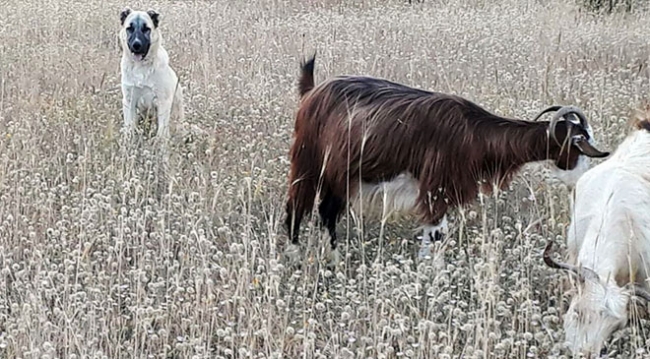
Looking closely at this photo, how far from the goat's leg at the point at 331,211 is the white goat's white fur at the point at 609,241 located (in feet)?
4.77

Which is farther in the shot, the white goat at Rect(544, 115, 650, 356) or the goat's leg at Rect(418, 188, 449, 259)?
the goat's leg at Rect(418, 188, 449, 259)

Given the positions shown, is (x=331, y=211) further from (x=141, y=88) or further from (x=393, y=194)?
(x=141, y=88)

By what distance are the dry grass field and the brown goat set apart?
283 millimetres

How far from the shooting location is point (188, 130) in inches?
290

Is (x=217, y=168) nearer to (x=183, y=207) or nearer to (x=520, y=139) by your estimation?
(x=183, y=207)

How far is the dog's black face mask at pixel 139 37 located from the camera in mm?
7578

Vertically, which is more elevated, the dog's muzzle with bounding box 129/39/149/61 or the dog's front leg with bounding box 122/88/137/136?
the dog's muzzle with bounding box 129/39/149/61

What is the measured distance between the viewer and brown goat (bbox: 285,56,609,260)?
5.16 metres

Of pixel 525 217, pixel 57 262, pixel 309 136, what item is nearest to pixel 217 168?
pixel 309 136

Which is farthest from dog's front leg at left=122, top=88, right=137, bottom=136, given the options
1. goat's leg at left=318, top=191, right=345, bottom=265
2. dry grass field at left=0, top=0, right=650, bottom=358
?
goat's leg at left=318, top=191, right=345, bottom=265

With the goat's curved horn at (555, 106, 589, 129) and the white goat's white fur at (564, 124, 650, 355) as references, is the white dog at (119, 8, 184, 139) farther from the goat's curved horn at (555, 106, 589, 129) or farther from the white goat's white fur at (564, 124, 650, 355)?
the white goat's white fur at (564, 124, 650, 355)

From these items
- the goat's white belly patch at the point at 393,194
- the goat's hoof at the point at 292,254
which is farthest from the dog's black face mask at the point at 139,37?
the goat's white belly patch at the point at 393,194

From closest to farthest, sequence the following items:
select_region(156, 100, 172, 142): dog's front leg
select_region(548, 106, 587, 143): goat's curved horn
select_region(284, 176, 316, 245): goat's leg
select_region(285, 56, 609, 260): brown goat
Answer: select_region(548, 106, 587, 143): goat's curved horn → select_region(285, 56, 609, 260): brown goat → select_region(284, 176, 316, 245): goat's leg → select_region(156, 100, 172, 142): dog's front leg

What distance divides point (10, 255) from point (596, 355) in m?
3.14
